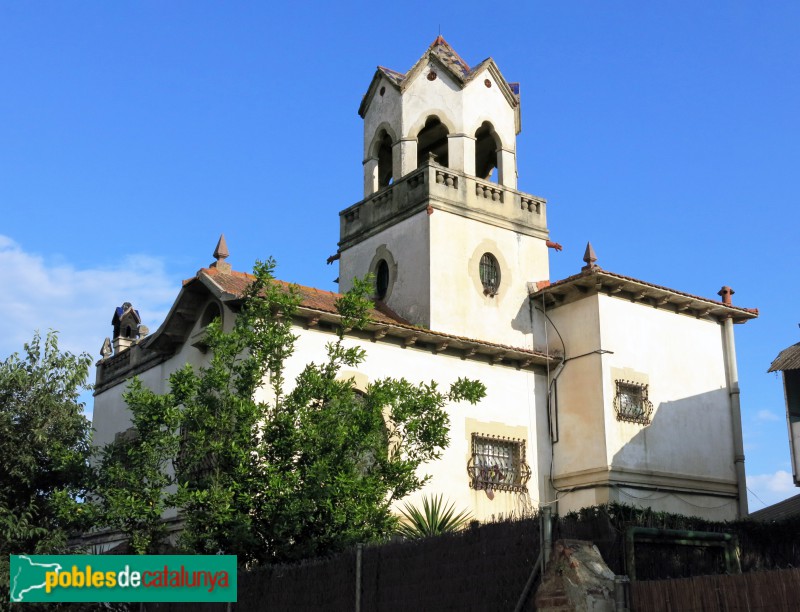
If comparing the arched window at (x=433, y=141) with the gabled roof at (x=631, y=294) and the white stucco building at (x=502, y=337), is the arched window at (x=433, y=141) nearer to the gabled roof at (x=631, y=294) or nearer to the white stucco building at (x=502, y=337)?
the white stucco building at (x=502, y=337)

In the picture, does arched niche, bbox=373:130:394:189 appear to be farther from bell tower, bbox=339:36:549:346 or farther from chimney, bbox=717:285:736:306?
chimney, bbox=717:285:736:306

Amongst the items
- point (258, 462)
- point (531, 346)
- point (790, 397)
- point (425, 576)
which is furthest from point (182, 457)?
point (790, 397)

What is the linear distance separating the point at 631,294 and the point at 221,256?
9.46 m

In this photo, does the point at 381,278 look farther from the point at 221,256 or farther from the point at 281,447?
the point at 281,447

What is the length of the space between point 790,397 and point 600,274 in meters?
4.89

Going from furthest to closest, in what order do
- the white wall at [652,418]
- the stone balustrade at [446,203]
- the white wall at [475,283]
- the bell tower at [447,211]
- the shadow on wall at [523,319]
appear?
the shadow on wall at [523,319] < the stone balustrade at [446,203] < the bell tower at [447,211] < the white wall at [475,283] < the white wall at [652,418]

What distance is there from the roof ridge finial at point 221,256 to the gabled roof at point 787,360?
11790 mm

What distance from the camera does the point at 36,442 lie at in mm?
20562

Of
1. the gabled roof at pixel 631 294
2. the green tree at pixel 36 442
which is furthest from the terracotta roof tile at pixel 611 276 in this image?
the green tree at pixel 36 442

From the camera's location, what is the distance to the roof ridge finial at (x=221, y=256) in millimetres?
23750

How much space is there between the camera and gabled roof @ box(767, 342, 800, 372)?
66.8 ft

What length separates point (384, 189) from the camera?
26672 millimetres

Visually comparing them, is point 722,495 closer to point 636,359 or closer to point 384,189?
point 636,359

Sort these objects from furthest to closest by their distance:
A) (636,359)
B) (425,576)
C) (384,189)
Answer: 1. (384,189)
2. (636,359)
3. (425,576)
